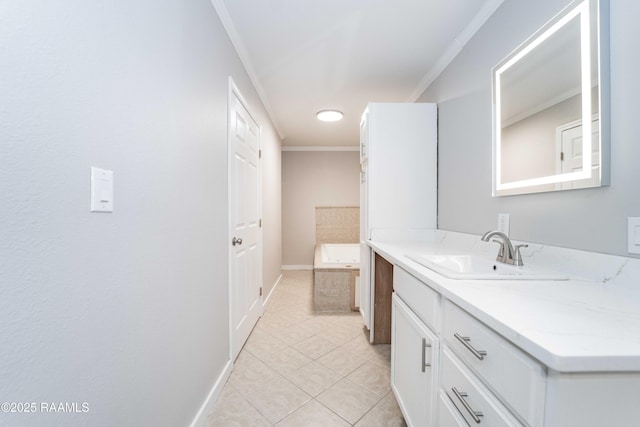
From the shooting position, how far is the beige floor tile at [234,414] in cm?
137

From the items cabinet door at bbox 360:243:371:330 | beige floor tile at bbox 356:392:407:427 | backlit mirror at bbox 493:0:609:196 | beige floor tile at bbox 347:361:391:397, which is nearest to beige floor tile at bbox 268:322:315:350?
cabinet door at bbox 360:243:371:330

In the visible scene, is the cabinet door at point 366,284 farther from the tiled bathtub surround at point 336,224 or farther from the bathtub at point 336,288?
the tiled bathtub surround at point 336,224

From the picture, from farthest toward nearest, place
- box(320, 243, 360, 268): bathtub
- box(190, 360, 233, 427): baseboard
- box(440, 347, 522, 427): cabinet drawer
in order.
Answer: box(320, 243, 360, 268): bathtub
box(190, 360, 233, 427): baseboard
box(440, 347, 522, 427): cabinet drawer

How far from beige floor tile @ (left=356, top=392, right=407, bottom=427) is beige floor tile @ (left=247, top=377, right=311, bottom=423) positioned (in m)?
0.35

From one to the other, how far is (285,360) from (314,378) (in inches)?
12.0

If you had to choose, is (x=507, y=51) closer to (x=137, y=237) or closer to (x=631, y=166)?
(x=631, y=166)

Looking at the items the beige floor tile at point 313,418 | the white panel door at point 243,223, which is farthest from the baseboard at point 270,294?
the beige floor tile at point 313,418

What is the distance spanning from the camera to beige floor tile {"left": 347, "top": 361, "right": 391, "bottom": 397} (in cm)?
165

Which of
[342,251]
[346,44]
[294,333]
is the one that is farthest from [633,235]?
[342,251]

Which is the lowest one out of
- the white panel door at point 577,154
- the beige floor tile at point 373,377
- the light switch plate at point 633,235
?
the beige floor tile at point 373,377

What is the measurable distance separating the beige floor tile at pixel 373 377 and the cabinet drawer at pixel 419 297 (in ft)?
2.27

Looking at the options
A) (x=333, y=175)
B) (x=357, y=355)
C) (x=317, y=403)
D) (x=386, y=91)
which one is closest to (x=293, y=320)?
(x=357, y=355)

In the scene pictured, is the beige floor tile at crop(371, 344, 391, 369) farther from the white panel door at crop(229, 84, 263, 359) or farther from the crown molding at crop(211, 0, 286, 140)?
the crown molding at crop(211, 0, 286, 140)

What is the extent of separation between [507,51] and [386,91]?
135 centimetres
